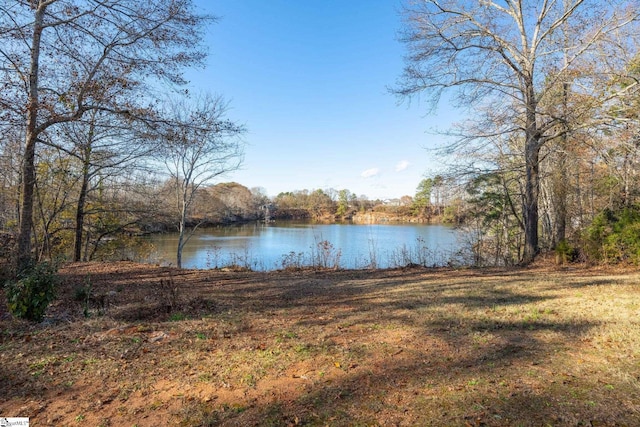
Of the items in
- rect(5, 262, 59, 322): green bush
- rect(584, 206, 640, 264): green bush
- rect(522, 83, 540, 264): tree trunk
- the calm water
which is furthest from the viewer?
the calm water

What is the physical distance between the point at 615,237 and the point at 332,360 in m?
7.42

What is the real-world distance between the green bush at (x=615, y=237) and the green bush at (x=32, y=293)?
31.6 feet

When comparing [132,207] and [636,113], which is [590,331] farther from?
[132,207]

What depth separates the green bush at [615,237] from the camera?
6895 millimetres

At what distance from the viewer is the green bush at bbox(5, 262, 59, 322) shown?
3.51 metres

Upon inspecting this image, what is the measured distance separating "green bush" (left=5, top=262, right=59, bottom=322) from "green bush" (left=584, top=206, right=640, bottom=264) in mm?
9640

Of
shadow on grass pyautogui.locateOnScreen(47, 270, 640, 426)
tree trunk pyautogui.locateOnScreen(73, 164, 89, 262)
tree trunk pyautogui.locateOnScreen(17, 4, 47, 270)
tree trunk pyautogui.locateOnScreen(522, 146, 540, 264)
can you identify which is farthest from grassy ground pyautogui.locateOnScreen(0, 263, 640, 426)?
tree trunk pyautogui.locateOnScreen(73, 164, 89, 262)

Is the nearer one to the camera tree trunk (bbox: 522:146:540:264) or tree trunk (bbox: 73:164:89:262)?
tree trunk (bbox: 522:146:540:264)

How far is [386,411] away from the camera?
6.75 feet

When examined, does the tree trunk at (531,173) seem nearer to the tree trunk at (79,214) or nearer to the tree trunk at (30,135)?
the tree trunk at (30,135)

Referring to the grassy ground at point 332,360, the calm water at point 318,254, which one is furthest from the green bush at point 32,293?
the calm water at point 318,254

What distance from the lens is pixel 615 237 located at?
23.1 ft

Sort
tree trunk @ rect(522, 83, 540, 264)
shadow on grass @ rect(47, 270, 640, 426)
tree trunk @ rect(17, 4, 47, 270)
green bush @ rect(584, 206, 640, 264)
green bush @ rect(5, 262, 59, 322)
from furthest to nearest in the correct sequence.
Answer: tree trunk @ rect(522, 83, 540, 264)
green bush @ rect(584, 206, 640, 264)
tree trunk @ rect(17, 4, 47, 270)
green bush @ rect(5, 262, 59, 322)
shadow on grass @ rect(47, 270, 640, 426)

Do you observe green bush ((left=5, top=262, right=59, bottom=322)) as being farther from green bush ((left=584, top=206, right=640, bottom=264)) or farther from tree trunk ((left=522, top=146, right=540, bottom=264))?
green bush ((left=584, top=206, right=640, bottom=264))
